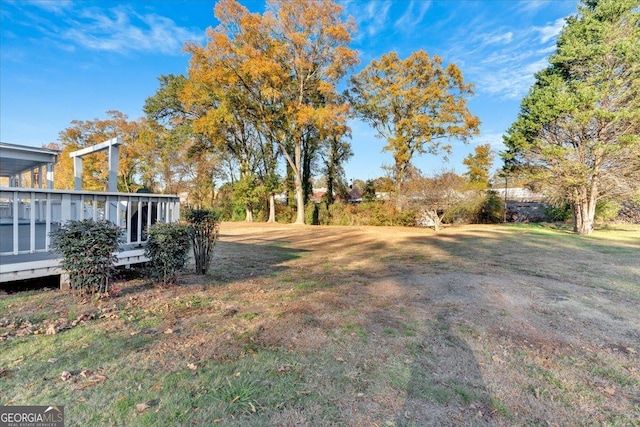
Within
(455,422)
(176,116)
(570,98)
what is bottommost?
(455,422)

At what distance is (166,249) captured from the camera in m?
4.18

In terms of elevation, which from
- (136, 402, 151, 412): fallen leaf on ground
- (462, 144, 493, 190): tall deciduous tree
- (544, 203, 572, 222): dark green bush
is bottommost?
(136, 402, 151, 412): fallen leaf on ground

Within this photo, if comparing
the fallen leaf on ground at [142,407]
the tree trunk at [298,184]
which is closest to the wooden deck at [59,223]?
the fallen leaf on ground at [142,407]

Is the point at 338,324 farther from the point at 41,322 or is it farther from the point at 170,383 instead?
the point at 41,322

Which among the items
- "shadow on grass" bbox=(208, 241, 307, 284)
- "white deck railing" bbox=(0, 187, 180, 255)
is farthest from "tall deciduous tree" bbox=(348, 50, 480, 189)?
"white deck railing" bbox=(0, 187, 180, 255)

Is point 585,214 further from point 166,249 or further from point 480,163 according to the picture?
point 166,249

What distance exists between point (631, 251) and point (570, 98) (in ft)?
26.1

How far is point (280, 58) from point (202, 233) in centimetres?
1533

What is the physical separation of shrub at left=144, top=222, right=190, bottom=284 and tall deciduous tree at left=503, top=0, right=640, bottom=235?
1650 cm

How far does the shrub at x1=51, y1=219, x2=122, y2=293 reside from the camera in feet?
10.9

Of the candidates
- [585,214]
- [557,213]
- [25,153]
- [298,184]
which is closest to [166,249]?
[25,153]

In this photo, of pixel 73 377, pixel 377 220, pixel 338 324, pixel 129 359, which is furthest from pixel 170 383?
pixel 377 220

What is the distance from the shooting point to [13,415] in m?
1.74

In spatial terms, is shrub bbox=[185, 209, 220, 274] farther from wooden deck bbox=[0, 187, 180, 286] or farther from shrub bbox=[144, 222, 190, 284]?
wooden deck bbox=[0, 187, 180, 286]
